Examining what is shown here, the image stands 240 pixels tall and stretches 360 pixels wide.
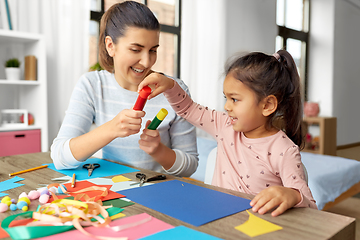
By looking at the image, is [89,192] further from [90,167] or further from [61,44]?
[61,44]

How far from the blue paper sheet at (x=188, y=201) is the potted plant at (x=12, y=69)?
1828 mm

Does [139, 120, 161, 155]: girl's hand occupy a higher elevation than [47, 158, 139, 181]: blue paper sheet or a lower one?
higher

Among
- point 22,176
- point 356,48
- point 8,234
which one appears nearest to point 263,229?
point 8,234

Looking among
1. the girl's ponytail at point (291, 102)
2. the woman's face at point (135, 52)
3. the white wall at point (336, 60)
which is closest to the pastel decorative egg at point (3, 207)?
the woman's face at point (135, 52)

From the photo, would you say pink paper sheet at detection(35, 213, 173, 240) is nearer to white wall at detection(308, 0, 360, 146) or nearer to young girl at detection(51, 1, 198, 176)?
young girl at detection(51, 1, 198, 176)

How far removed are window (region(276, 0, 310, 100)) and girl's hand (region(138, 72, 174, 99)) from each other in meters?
4.28

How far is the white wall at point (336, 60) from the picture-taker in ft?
17.0

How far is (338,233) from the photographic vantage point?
1.70 ft

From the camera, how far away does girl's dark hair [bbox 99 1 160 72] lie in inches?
41.5

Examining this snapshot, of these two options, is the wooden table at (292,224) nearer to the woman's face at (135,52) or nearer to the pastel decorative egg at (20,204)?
the pastel decorative egg at (20,204)

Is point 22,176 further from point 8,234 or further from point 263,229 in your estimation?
point 263,229

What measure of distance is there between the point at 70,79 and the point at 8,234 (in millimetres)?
2228

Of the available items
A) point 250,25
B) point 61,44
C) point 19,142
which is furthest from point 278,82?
point 250,25

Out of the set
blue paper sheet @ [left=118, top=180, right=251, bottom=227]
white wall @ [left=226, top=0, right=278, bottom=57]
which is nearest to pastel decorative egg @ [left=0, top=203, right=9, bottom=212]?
blue paper sheet @ [left=118, top=180, right=251, bottom=227]
